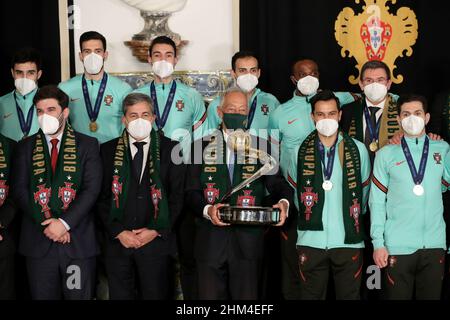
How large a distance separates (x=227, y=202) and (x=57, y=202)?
1009 millimetres

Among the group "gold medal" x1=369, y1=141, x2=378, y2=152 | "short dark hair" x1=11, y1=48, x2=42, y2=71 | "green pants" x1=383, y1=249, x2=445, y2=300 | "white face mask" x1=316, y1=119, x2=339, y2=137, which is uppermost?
"short dark hair" x1=11, y1=48, x2=42, y2=71

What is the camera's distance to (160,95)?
5465mm

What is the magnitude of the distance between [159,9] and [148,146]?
216cm

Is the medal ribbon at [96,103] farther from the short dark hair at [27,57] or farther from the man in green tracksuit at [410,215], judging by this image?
the man in green tracksuit at [410,215]

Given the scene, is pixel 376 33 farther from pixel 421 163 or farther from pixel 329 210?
pixel 329 210

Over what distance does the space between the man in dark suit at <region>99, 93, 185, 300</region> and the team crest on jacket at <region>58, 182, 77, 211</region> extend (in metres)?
0.19

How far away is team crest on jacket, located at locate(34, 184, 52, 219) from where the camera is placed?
444 centimetres

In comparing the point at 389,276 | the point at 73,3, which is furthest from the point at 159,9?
the point at 389,276

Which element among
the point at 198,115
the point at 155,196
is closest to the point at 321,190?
the point at 155,196

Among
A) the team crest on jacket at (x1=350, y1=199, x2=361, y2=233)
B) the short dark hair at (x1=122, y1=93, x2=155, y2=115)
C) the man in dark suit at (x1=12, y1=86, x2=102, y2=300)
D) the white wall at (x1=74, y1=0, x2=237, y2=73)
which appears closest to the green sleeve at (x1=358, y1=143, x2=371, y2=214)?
the team crest on jacket at (x1=350, y1=199, x2=361, y2=233)

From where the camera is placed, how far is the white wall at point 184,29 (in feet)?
21.3

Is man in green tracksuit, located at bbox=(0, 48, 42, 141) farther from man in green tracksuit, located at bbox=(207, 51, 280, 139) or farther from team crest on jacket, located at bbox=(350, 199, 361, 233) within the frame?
team crest on jacket, located at bbox=(350, 199, 361, 233)

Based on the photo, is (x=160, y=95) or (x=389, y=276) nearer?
(x=389, y=276)

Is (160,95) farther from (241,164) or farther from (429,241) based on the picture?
(429,241)
